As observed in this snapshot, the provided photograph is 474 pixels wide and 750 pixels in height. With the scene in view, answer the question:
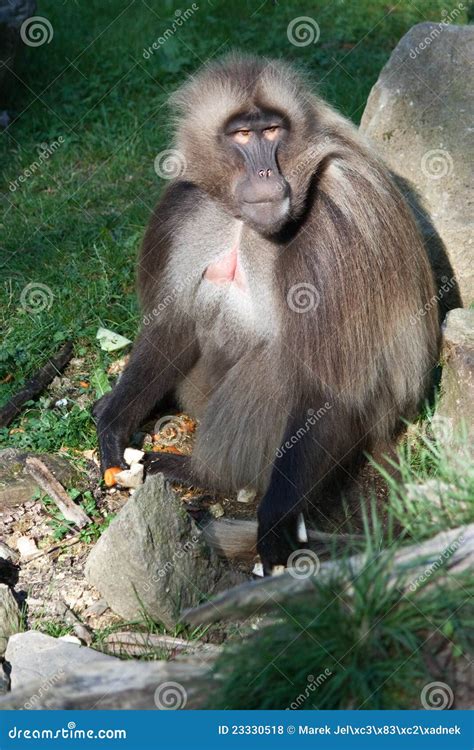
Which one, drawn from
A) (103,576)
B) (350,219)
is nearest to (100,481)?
(103,576)

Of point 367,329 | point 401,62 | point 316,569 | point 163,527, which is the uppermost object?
point 401,62

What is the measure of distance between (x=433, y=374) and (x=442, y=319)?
1.16 ft

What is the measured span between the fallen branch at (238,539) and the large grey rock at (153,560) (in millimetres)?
296

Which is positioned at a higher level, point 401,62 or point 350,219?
point 401,62

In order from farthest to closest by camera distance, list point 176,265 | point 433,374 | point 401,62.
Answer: point 401,62 < point 433,374 < point 176,265

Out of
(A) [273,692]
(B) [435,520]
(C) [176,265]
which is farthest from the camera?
(C) [176,265]

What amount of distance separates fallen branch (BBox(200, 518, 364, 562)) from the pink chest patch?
3.31 ft

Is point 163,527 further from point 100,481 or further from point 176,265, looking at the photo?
point 176,265

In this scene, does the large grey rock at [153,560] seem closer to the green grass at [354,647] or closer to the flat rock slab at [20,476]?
the green grass at [354,647]

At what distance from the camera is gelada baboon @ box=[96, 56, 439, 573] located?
4.23 meters

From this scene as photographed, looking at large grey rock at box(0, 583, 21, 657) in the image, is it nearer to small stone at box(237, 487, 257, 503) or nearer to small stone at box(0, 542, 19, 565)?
small stone at box(0, 542, 19, 565)

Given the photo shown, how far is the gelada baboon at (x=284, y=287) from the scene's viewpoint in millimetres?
4227

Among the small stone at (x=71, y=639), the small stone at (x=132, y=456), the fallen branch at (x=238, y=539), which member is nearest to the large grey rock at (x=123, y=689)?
the small stone at (x=71, y=639)

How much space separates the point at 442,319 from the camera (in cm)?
529
